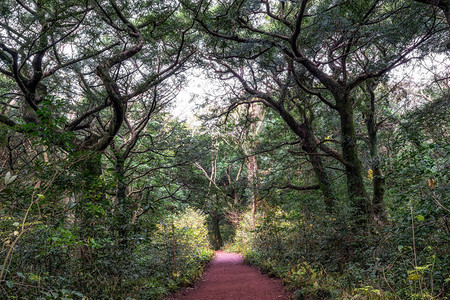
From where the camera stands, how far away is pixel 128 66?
8.59m

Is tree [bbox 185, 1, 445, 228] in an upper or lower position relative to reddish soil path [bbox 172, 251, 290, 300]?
upper

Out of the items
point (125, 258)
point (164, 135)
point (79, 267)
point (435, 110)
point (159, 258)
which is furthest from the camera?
point (164, 135)

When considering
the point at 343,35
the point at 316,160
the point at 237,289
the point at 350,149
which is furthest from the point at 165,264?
the point at 343,35

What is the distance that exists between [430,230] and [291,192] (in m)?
6.34

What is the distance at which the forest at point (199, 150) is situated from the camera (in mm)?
3418

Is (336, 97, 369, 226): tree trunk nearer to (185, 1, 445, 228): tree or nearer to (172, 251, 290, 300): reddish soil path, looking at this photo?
(185, 1, 445, 228): tree

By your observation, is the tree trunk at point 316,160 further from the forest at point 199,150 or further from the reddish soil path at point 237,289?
the reddish soil path at point 237,289

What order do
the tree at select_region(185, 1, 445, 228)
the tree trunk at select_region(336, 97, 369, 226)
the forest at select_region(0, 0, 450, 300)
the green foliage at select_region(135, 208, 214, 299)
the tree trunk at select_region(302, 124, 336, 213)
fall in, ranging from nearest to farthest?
the forest at select_region(0, 0, 450, 300), the green foliage at select_region(135, 208, 214, 299), the tree at select_region(185, 1, 445, 228), the tree trunk at select_region(336, 97, 369, 226), the tree trunk at select_region(302, 124, 336, 213)

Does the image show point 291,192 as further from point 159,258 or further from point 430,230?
point 430,230

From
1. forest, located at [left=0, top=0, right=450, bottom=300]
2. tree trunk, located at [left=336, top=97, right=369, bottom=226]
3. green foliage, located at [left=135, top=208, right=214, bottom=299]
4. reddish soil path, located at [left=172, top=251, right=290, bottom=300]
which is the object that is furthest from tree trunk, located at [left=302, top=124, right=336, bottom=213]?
green foliage, located at [left=135, top=208, right=214, bottom=299]

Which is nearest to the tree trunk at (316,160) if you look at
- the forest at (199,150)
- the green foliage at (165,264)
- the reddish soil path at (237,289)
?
the forest at (199,150)

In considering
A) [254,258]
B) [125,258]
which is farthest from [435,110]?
[254,258]

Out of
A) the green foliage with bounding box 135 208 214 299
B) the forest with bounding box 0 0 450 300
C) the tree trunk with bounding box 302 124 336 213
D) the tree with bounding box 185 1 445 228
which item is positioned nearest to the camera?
the forest with bounding box 0 0 450 300

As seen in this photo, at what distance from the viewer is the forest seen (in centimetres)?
342
